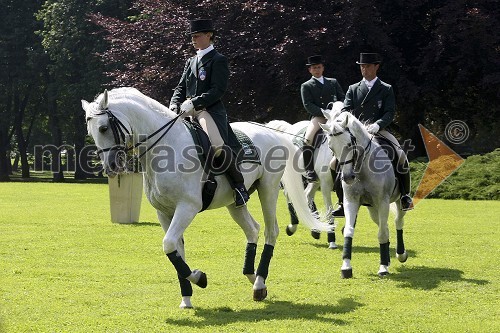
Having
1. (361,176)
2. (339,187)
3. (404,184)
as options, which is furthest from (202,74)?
(404,184)

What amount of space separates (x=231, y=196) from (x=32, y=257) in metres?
5.24

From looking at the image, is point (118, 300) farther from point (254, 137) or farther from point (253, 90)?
point (253, 90)

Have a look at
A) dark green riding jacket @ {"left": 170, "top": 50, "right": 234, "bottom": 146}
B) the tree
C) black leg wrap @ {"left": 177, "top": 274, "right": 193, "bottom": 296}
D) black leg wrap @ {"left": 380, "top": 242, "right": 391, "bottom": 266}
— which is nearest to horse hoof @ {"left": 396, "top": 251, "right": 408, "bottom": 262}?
black leg wrap @ {"left": 380, "top": 242, "right": 391, "bottom": 266}

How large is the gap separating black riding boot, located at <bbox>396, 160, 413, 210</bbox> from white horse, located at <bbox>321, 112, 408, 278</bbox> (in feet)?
0.44

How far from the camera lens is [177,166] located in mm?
9344

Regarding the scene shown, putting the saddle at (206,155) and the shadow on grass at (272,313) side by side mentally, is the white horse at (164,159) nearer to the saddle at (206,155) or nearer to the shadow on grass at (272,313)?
the saddle at (206,155)

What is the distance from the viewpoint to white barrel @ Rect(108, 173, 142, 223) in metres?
19.8

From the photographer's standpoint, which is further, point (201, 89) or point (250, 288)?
point (250, 288)

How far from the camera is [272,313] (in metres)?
9.35

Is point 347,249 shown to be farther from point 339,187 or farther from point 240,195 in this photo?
point 240,195

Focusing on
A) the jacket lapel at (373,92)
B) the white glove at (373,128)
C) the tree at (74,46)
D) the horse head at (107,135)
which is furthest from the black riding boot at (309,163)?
the tree at (74,46)

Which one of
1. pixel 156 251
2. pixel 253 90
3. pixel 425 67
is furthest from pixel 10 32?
pixel 156 251

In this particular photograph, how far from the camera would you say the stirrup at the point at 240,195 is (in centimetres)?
990

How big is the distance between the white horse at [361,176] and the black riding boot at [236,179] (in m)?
2.00
